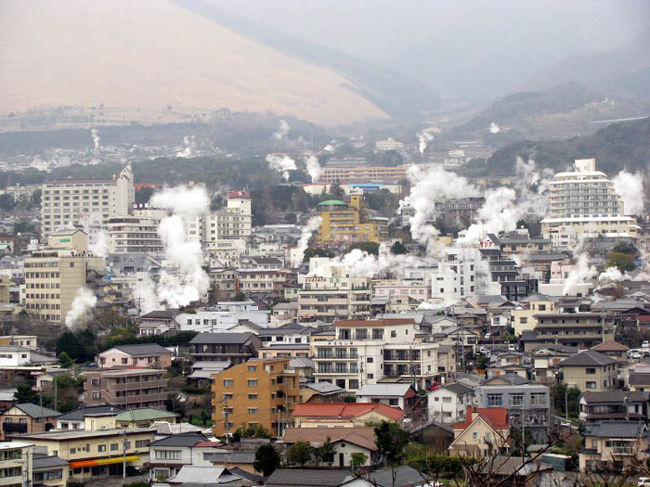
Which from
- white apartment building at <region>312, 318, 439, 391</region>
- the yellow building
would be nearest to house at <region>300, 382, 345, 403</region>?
white apartment building at <region>312, 318, 439, 391</region>

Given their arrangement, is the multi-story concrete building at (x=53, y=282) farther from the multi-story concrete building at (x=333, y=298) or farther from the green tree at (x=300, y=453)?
the green tree at (x=300, y=453)

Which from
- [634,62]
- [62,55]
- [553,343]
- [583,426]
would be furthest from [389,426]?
[634,62]

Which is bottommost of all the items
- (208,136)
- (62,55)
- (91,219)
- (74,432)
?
(74,432)

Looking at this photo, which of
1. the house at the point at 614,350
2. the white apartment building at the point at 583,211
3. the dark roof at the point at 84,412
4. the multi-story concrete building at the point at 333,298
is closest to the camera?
the dark roof at the point at 84,412

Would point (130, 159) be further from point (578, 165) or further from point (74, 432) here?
point (74, 432)

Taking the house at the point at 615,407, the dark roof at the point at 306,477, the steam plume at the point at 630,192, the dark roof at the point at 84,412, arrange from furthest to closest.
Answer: the steam plume at the point at 630,192 < the dark roof at the point at 84,412 < the house at the point at 615,407 < the dark roof at the point at 306,477

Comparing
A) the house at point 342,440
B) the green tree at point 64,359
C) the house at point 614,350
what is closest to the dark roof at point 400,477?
the house at point 342,440

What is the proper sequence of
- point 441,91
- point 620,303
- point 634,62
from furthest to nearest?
point 441,91 → point 634,62 → point 620,303
